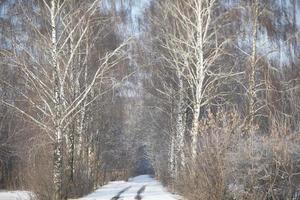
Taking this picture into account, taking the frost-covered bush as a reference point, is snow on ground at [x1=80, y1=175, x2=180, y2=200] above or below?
below

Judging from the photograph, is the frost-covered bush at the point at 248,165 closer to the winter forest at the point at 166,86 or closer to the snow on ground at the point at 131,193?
the winter forest at the point at 166,86

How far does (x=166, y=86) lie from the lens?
31.6 meters

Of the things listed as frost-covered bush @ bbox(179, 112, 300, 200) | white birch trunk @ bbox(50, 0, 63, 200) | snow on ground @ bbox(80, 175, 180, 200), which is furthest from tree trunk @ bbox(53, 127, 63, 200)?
frost-covered bush @ bbox(179, 112, 300, 200)

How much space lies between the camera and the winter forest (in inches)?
583

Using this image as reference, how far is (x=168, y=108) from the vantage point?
3659 cm

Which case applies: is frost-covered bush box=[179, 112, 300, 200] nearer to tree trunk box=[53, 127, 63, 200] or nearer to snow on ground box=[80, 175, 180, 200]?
tree trunk box=[53, 127, 63, 200]

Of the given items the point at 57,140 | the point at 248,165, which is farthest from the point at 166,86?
the point at 248,165

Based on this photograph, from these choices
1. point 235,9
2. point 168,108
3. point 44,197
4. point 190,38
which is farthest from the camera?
point 168,108

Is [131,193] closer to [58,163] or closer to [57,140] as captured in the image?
[58,163]

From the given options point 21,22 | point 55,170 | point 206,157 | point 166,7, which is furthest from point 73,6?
point 206,157

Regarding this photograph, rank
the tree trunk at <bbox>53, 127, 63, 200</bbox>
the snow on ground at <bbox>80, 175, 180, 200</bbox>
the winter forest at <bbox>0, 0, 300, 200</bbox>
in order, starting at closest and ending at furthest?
the winter forest at <bbox>0, 0, 300, 200</bbox>
the tree trunk at <bbox>53, 127, 63, 200</bbox>
the snow on ground at <bbox>80, 175, 180, 200</bbox>

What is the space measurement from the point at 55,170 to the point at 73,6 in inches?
342

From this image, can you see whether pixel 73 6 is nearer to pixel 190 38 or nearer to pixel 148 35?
pixel 190 38

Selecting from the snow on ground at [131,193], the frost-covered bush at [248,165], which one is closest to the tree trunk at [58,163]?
the snow on ground at [131,193]
